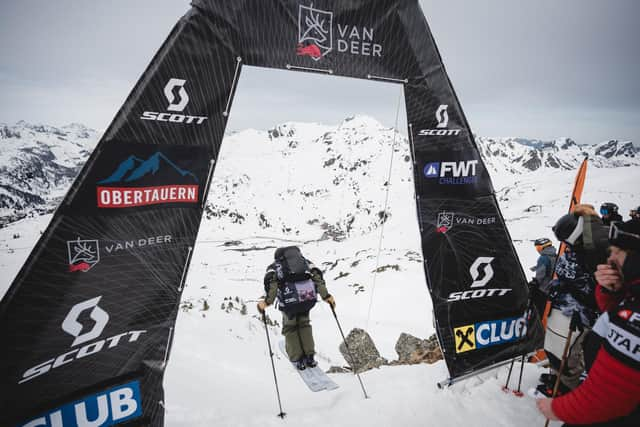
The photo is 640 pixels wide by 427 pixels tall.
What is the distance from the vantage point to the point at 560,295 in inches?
159

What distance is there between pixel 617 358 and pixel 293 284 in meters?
4.03

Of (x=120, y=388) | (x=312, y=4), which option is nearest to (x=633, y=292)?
(x=312, y=4)

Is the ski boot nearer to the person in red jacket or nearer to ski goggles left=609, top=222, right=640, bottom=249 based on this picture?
the person in red jacket

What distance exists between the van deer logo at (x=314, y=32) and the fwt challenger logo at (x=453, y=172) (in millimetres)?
2373

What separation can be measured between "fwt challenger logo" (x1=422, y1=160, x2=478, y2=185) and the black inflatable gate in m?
0.02

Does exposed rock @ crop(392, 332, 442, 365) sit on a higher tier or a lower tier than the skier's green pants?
lower

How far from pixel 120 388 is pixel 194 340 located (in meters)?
5.02

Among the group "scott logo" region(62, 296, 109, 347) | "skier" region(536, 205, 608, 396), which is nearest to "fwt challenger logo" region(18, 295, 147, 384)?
"scott logo" region(62, 296, 109, 347)

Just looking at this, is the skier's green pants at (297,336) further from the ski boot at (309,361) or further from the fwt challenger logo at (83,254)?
the fwt challenger logo at (83,254)

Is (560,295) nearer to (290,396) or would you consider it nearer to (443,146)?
(443,146)

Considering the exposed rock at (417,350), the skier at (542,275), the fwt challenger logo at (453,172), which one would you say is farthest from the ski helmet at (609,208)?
the exposed rock at (417,350)

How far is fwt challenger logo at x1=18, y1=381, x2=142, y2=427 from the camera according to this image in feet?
9.96

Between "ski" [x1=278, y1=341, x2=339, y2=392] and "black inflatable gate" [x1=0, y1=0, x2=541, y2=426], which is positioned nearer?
"black inflatable gate" [x1=0, y1=0, x2=541, y2=426]

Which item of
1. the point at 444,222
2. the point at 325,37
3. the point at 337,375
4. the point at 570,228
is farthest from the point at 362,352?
the point at 325,37
